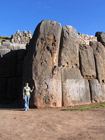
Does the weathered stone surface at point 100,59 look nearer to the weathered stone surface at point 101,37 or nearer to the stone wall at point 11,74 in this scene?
the weathered stone surface at point 101,37

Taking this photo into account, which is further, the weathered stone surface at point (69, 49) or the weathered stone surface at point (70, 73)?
the weathered stone surface at point (69, 49)

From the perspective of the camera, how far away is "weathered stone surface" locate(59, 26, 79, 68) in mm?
8369

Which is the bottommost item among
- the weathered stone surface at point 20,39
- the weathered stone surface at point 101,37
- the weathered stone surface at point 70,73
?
the weathered stone surface at point 70,73

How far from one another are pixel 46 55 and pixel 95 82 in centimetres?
331

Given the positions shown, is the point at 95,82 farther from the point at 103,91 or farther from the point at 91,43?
the point at 91,43

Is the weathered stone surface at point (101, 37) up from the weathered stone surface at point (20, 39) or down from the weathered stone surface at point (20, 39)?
down

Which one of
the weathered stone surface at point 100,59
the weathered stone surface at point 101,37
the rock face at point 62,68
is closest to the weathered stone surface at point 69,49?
the rock face at point 62,68

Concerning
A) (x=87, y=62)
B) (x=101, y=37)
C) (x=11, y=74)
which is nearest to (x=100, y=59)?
(x=87, y=62)

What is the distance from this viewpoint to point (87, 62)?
9.06m

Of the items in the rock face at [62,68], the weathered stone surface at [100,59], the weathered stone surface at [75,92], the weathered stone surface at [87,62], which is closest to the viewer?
the rock face at [62,68]

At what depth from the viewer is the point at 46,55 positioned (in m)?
7.89

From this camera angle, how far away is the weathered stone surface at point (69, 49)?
8369mm

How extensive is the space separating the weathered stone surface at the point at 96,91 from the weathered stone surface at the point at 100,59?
1.20 ft

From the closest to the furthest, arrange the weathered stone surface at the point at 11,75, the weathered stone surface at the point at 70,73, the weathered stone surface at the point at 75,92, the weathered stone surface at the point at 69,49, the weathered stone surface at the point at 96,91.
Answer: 1. the weathered stone surface at the point at 75,92
2. the weathered stone surface at the point at 70,73
3. the weathered stone surface at the point at 69,49
4. the weathered stone surface at the point at 96,91
5. the weathered stone surface at the point at 11,75
